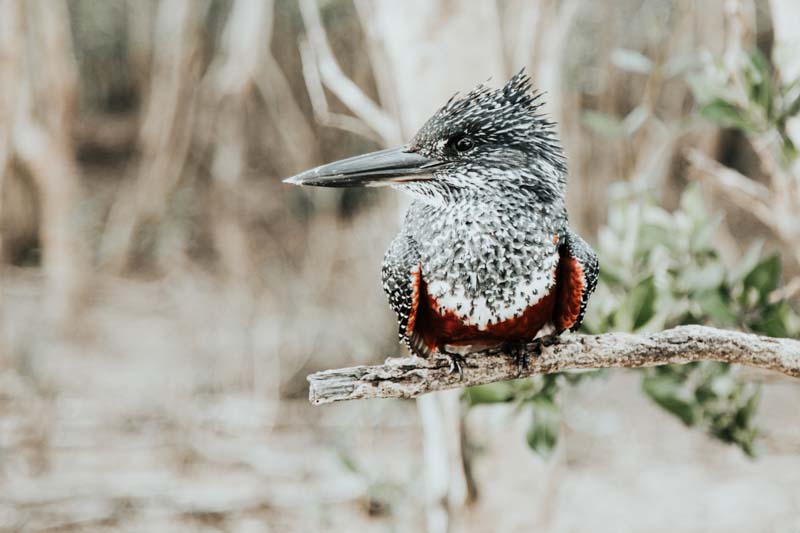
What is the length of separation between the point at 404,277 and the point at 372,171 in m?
0.31

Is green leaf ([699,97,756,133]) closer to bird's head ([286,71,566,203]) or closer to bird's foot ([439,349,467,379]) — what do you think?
bird's head ([286,71,566,203])

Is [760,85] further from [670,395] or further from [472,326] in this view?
[472,326]

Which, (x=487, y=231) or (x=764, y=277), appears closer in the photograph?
(x=487, y=231)

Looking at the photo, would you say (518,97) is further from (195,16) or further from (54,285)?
(54,285)

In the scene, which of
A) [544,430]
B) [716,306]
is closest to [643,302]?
[716,306]

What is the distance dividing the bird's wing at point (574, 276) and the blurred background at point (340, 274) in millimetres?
354

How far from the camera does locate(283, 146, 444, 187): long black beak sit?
1.13m

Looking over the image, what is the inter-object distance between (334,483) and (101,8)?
8.00 m

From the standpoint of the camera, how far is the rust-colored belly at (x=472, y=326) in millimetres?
1483

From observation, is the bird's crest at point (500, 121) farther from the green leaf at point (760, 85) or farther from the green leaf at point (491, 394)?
the green leaf at point (760, 85)

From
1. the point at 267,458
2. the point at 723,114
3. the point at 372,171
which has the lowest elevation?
the point at 267,458

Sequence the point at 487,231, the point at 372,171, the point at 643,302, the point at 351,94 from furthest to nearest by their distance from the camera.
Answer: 1. the point at 351,94
2. the point at 643,302
3. the point at 487,231
4. the point at 372,171

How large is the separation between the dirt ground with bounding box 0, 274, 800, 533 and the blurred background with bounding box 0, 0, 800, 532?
0.07 ft

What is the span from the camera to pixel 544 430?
6.10 feet
